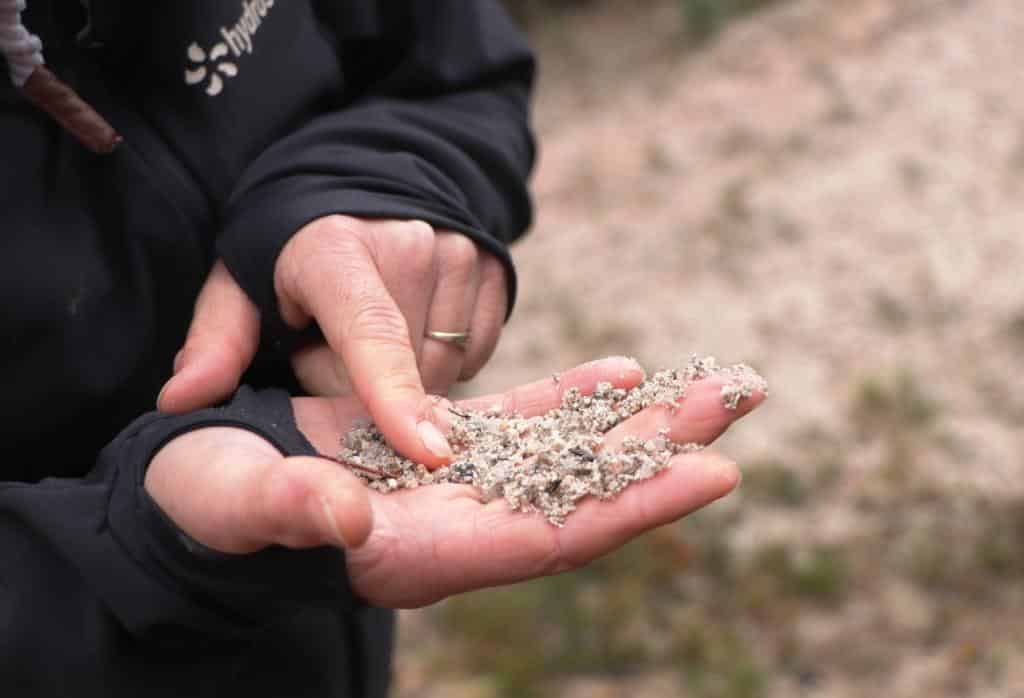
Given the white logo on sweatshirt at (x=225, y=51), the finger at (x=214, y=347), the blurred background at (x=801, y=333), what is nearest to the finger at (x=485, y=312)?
the finger at (x=214, y=347)

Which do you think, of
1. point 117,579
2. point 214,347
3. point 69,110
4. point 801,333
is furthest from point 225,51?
point 801,333

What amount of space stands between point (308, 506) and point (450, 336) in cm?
49

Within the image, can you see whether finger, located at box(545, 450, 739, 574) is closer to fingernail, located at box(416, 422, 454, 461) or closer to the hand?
the hand

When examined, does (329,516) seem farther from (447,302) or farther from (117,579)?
(447,302)

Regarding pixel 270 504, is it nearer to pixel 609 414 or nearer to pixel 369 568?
pixel 369 568

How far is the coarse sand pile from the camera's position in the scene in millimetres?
1099

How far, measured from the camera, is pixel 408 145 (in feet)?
4.64

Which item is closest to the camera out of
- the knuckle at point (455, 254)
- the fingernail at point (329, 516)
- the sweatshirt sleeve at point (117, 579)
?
the fingernail at point (329, 516)

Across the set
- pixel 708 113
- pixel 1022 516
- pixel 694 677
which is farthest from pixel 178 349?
pixel 708 113

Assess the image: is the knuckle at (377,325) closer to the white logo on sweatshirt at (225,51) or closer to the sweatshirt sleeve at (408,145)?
the sweatshirt sleeve at (408,145)

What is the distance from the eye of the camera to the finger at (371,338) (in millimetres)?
1147

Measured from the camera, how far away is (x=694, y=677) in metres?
2.43

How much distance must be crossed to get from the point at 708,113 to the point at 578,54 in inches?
63.3

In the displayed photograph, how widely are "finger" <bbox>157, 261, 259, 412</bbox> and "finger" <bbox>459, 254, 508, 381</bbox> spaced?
263 millimetres
